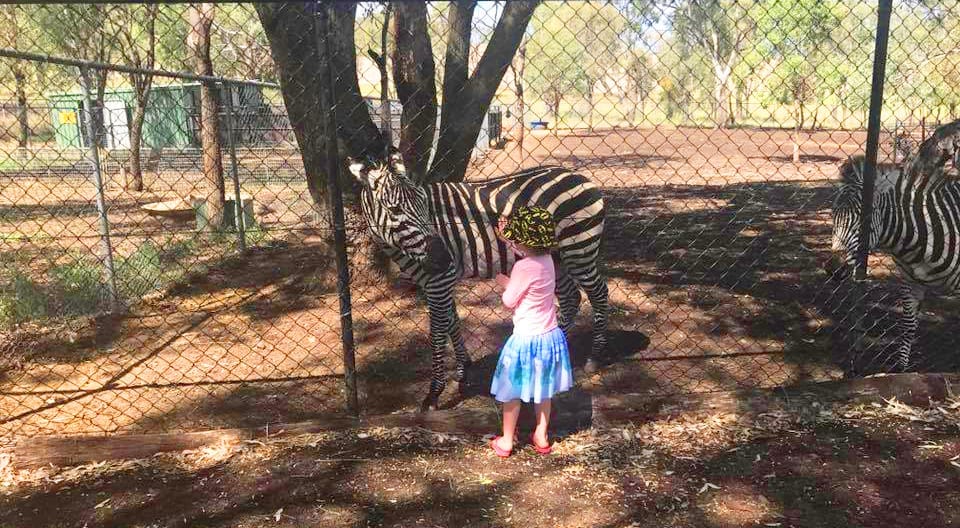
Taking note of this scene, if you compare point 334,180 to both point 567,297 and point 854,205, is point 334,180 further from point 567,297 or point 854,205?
point 854,205

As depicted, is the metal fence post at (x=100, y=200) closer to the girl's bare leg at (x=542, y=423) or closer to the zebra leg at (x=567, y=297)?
the zebra leg at (x=567, y=297)

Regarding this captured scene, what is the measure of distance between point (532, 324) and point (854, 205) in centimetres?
232

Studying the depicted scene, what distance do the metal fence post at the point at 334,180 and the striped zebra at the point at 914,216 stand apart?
3.07 meters

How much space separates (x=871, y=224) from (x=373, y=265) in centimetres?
460

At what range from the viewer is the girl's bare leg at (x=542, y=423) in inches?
135

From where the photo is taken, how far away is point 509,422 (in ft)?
11.2

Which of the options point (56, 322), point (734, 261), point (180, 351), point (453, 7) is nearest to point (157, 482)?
point (180, 351)

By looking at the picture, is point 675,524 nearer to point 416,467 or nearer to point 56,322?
point 416,467

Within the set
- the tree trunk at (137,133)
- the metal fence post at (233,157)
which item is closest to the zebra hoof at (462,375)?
the metal fence post at (233,157)

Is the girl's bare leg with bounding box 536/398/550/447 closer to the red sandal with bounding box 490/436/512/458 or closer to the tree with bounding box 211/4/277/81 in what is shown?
the red sandal with bounding box 490/436/512/458

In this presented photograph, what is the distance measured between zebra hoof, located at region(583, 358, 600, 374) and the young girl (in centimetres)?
163

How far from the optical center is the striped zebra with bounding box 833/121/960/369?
166 inches

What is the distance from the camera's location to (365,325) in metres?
6.07

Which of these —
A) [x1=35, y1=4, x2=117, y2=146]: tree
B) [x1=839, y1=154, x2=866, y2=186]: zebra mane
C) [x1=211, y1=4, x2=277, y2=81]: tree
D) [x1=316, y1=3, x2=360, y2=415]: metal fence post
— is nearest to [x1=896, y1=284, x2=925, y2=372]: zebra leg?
[x1=839, y1=154, x2=866, y2=186]: zebra mane
